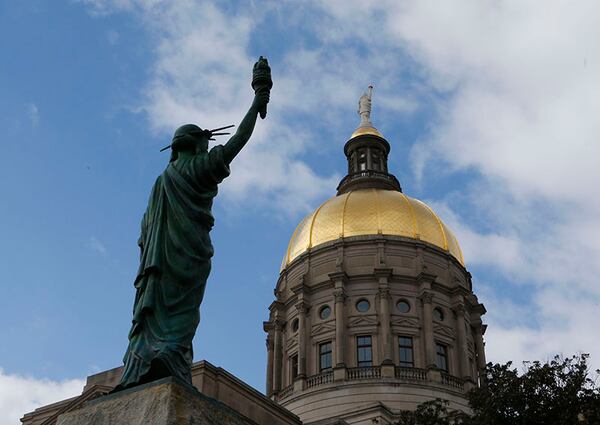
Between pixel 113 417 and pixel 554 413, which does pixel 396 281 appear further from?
pixel 113 417

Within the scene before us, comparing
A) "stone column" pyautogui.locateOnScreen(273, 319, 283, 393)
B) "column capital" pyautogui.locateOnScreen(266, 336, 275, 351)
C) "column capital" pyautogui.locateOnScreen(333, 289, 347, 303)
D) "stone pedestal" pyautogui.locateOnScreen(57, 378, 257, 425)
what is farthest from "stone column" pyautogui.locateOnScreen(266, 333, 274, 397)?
"stone pedestal" pyautogui.locateOnScreen(57, 378, 257, 425)

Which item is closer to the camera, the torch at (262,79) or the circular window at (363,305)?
the torch at (262,79)

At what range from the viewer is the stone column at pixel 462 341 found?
181ft

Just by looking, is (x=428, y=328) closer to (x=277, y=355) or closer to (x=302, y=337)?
(x=302, y=337)

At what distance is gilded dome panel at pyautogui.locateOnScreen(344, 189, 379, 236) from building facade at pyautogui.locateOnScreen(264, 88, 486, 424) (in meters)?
0.07

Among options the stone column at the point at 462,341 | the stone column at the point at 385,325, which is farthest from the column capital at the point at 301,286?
the stone column at the point at 462,341

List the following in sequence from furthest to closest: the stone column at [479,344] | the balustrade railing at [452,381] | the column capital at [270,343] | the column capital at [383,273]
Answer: the column capital at [270,343] → the stone column at [479,344] → the column capital at [383,273] → the balustrade railing at [452,381]

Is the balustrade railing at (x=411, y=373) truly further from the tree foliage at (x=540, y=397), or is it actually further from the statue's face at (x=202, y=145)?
the statue's face at (x=202, y=145)

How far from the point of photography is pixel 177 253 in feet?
22.4

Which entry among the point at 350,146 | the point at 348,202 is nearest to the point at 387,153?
the point at 350,146

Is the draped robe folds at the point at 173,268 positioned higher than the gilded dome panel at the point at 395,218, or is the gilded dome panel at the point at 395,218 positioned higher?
the gilded dome panel at the point at 395,218

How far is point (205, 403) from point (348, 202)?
5558 centimetres

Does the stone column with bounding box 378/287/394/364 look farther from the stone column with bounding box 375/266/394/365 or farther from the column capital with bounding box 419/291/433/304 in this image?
the column capital with bounding box 419/291/433/304

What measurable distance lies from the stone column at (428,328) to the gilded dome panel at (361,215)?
5.61 metres
